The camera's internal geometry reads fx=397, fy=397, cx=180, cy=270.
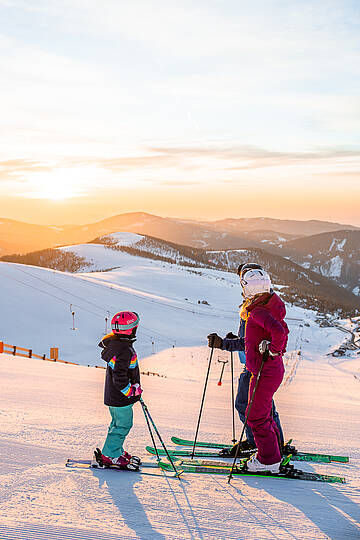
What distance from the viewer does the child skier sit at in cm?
439

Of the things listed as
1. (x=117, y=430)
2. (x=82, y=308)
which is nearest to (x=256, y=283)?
(x=117, y=430)

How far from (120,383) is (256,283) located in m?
1.86

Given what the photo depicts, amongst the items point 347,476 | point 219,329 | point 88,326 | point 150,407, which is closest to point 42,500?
point 347,476

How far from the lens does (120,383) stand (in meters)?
4.36

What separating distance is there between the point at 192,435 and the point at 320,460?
6.35 ft

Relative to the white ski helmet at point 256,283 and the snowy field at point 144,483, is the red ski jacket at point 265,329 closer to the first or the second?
the white ski helmet at point 256,283

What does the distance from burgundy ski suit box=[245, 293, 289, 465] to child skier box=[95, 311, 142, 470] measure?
128 centimetres

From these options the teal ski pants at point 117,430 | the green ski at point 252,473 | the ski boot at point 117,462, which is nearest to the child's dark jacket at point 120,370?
the teal ski pants at point 117,430

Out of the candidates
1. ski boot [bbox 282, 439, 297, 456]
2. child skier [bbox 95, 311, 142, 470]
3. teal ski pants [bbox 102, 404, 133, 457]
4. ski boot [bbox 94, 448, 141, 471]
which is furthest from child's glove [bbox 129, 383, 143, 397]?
ski boot [bbox 282, 439, 297, 456]

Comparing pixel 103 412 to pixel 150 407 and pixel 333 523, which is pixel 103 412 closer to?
pixel 150 407

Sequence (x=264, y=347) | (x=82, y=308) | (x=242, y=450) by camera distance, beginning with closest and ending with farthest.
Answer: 1. (x=264, y=347)
2. (x=242, y=450)
3. (x=82, y=308)

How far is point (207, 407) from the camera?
879 centimetres

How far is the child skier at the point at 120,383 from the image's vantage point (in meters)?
4.39

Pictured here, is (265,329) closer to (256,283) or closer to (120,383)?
(256,283)
